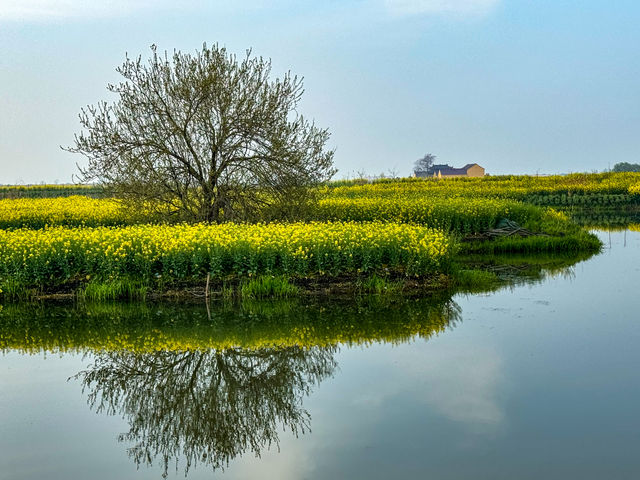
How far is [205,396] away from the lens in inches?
358

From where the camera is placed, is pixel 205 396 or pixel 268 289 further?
pixel 268 289

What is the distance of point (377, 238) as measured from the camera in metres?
17.2

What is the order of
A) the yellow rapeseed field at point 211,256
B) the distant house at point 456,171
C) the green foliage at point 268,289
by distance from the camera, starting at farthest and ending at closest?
the distant house at point 456,171
the yellow rapeseed field at point 211,256
the green foliage at point 268,289

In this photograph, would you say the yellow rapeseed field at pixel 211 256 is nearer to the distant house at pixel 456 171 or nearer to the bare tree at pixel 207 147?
the bare tree at pixel 207 147

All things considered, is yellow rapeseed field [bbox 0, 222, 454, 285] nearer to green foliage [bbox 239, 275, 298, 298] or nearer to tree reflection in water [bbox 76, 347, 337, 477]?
green foliage [bbox 239, 275, 298, 298]

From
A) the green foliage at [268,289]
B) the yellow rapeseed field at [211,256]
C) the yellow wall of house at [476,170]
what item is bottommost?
the green foliage at [268,289]

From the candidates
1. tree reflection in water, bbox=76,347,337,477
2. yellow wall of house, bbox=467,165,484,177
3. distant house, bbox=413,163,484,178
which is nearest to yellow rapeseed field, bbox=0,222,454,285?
tree reflection in water, bbox=76,347,337,477

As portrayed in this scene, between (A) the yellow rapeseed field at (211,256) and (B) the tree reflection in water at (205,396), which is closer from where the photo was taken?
(B) the tree reflection in water at (205,396)

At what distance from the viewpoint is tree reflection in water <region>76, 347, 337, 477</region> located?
24.7 ft

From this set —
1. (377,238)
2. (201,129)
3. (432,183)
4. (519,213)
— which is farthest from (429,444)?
(432,183)

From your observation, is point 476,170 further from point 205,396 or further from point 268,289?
point 205,396

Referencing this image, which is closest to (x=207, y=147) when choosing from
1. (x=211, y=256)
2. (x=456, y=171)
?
(x=211, y=256)

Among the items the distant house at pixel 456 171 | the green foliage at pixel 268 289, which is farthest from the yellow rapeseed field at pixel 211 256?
the distant house at pixel 456 171

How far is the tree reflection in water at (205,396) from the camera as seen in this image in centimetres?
753
